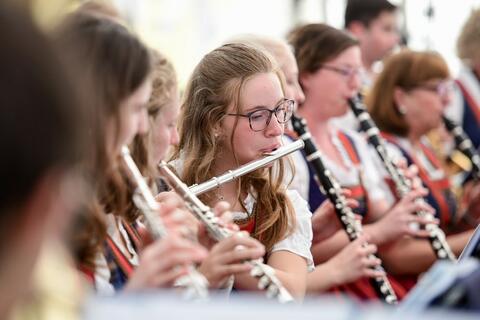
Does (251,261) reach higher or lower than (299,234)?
higher

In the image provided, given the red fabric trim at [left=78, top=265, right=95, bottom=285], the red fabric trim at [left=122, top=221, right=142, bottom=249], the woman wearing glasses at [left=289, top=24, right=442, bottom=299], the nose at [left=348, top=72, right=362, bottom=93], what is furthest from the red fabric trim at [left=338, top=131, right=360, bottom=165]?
the red fabric trim at [left=78, top=265, right=95, bottom=285]

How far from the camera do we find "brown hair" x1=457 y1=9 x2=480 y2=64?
4.59m

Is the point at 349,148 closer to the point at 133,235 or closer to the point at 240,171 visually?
the point at 240,171

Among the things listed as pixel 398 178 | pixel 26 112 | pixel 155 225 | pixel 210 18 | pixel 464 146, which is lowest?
pixel 210 18

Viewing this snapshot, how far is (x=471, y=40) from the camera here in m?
4.62

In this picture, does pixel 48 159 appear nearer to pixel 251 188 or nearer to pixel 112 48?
pixel 112 48

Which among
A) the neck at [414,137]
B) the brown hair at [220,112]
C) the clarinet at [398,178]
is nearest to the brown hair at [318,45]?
the clarinet at [398,178]

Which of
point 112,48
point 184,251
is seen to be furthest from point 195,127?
point 184,251

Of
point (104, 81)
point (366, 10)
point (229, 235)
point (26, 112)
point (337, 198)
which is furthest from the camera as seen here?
point (366, 10)

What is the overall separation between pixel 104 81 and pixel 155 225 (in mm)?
262

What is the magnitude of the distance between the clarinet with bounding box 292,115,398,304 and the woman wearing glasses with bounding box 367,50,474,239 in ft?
3.23

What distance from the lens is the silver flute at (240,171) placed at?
7.12 ft

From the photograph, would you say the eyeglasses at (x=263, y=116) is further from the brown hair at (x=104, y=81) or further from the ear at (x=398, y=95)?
the ear at (x=398, y=95)

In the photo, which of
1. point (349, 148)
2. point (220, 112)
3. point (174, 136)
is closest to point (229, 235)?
point (174, 136)
